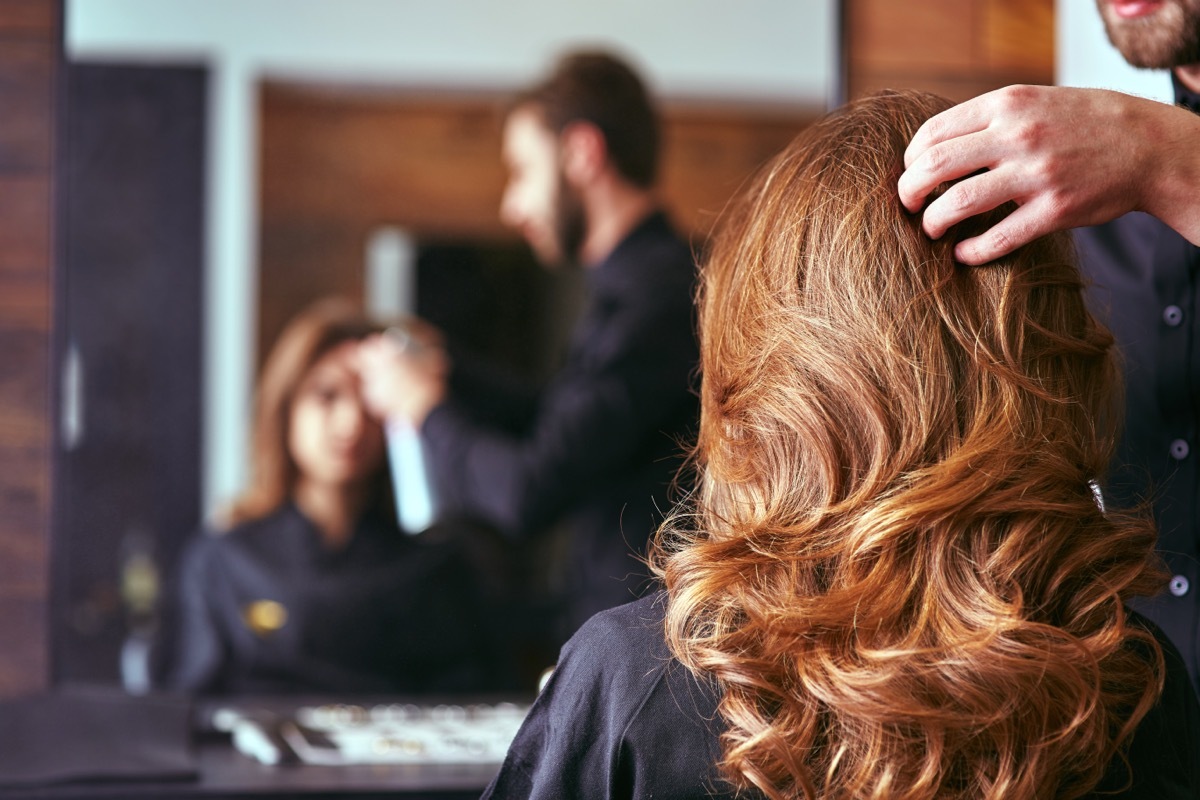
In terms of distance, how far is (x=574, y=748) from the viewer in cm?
76

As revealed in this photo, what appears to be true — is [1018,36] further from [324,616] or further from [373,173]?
[324,616]

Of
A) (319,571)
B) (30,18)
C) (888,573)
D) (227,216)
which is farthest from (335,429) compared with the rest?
(888,573)

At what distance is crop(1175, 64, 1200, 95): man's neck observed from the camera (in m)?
1.22

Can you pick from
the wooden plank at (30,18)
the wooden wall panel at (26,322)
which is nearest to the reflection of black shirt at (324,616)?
the wooden wall panel at (26,322)

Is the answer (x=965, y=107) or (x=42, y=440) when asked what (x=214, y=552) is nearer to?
(x=42, y=440)

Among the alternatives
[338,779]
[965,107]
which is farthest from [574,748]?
[338,779]

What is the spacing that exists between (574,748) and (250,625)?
1.30m

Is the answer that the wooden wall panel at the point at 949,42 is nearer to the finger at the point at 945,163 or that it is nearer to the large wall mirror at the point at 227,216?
the large wall mirror at the point at 227,216

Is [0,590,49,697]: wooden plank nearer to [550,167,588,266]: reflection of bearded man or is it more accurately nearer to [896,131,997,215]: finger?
[550,167,588,266]: reflection of bearded man

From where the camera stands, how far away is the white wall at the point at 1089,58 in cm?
161

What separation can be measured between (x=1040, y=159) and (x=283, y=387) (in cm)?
140

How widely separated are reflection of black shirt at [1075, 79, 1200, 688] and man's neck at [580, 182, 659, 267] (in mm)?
845

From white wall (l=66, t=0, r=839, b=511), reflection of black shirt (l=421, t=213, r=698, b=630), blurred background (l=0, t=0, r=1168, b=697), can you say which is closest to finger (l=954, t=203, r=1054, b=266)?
reflection of black shirt (l=421, t=213, r=698, b=630)

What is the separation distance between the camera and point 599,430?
1.77m
